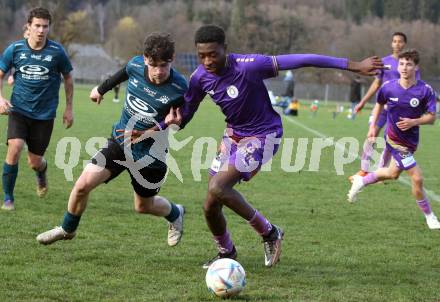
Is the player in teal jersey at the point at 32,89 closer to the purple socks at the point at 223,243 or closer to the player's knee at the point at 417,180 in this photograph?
the purple socks at the point at 223,243

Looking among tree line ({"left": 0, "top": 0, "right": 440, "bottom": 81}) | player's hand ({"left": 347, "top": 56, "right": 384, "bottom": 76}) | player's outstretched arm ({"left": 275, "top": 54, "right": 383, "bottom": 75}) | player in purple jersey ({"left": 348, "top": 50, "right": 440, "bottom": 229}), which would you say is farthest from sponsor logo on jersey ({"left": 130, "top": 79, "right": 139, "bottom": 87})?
tree line ({"left": 0, "top": 0, "right": 440, "bottom": 81})

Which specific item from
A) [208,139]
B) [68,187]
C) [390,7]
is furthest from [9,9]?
[68,187]

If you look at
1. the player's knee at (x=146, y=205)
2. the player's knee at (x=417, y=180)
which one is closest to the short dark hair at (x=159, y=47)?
the player's knee at (x=146, y=205)

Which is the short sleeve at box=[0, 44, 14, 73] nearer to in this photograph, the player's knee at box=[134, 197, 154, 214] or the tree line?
the player's knee at box=[134, 197, 154, 214]

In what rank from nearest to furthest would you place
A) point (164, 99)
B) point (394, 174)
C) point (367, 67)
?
1. point (367, 67)
2. point (164, 99)
3. point (394, 174)

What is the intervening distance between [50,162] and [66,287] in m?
8.39

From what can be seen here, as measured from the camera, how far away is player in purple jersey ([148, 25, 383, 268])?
20.7 feet

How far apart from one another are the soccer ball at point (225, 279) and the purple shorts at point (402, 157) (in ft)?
14.0

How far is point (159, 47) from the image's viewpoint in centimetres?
626

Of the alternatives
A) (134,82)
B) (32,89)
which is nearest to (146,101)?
(134,82)

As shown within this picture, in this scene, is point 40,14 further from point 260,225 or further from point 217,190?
point 260,225

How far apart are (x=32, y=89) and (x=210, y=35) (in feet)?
11.2

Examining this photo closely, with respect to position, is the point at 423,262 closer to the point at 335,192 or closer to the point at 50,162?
the point at 335,192

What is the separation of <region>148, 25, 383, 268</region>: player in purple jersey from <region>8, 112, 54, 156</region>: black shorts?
2.96m
